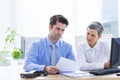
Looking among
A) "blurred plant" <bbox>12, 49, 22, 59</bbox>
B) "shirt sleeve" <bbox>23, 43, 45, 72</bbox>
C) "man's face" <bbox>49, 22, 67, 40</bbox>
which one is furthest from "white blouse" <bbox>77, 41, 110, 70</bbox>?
"blurred plant" <bbox>12, 49, 22, 59</bbox>

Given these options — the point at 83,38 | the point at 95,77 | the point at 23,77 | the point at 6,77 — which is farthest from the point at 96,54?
the point at 6,77

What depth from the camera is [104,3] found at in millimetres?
4355

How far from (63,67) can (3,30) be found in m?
2.13

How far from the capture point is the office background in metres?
4.09

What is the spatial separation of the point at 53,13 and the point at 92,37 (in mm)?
1512

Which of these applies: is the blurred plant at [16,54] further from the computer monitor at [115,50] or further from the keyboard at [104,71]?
the computer monitor at [115,50]

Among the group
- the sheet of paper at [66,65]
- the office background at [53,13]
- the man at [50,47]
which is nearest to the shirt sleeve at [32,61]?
Result: the man at [50,47]

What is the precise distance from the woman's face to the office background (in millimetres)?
1020

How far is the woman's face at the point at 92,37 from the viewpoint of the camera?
9.23ft

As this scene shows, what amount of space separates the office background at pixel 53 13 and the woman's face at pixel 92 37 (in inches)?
40.2

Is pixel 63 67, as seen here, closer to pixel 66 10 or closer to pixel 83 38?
pixel 83 38

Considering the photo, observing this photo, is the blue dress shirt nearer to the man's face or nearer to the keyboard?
the man's face

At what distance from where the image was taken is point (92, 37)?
2842 millimetres

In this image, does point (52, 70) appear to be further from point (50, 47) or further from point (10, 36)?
point (10, 36)
